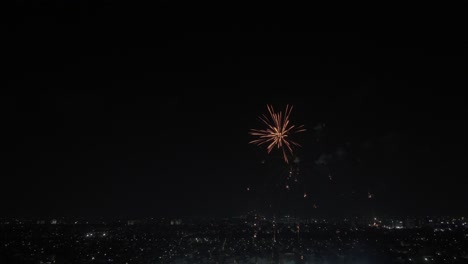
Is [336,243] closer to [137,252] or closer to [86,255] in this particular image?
[137,252]

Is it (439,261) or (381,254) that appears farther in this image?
(381,254)

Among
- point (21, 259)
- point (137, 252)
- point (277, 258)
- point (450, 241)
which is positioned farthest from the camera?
point (450, 241)

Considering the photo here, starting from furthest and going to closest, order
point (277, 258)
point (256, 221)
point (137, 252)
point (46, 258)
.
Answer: point (256, 221) → point (137, 252) → point (277, 258) → point (46, 258)

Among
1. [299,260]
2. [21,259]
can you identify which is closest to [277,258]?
[299,260]

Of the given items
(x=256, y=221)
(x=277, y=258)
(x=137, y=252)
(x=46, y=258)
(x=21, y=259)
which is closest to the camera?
(x=21, y=259)

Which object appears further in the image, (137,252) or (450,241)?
(450,241)

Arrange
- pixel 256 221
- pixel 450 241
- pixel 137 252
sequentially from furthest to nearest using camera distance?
pixel 256 221 < pixel 450 241 < pixel 137 252

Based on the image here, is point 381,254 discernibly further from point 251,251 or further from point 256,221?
point 256,221

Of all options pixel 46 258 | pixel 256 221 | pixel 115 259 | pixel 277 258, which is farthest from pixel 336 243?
pixel 256 221
